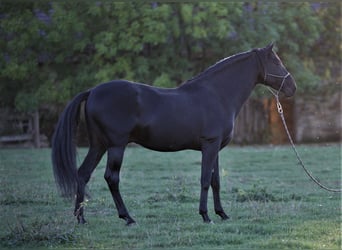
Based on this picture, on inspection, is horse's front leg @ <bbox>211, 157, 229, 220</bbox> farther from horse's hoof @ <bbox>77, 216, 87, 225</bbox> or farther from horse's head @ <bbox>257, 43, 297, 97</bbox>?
horse's hoof @ <bbox>77, 216, 87, 225</bbox>

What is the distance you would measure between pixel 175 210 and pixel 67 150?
1.69 meters

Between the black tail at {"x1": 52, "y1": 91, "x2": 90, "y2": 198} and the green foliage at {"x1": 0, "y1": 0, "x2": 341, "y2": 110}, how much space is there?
38.5 feet

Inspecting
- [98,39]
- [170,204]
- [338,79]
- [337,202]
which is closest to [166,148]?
[170,204]

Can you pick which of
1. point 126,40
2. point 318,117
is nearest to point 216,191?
point 126,40

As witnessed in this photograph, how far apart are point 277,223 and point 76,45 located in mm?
13670

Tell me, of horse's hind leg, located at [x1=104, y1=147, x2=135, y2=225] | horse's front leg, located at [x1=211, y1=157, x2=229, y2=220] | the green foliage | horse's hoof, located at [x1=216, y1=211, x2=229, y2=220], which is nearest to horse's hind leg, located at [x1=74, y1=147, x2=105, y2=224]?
horse's hind leg, located at [x1=104, y1=147, x2=135, y2=225]

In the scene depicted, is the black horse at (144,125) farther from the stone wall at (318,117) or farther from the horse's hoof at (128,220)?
the stone wall at (318,117)

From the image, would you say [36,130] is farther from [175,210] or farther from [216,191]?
[216,191]

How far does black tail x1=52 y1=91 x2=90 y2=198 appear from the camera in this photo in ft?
22.5

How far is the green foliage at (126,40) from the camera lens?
1914 cm

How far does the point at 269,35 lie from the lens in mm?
19875

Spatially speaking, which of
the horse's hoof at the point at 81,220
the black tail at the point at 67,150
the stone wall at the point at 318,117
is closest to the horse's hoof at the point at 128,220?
the horse's hoof at the point at 81,220

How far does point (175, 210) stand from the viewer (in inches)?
305

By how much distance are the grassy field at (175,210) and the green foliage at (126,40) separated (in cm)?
639
